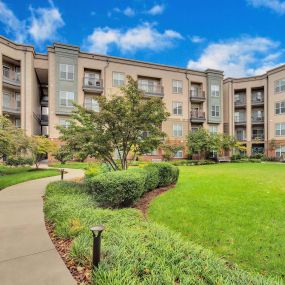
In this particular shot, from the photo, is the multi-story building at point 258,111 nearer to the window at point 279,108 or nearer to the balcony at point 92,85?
the window at point 279,108

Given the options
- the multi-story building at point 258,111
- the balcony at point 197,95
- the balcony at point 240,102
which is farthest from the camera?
the balcony at point 240,102

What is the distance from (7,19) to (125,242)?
23.0 meters

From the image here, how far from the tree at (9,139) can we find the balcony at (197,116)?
2459 cm

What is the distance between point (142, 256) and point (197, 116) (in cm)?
3253

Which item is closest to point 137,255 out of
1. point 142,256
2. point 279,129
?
point 142,256

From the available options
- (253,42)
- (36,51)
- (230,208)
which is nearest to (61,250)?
(230,208)

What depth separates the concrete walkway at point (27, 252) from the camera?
3.17 m

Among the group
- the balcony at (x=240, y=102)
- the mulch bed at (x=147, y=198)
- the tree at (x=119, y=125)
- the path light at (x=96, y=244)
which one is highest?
the balcony at (x=240, y=102)

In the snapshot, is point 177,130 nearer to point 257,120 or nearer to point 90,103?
point 90,103

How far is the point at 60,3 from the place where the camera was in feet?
52.7

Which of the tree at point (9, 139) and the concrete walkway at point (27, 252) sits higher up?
the tree at point (9, 139)

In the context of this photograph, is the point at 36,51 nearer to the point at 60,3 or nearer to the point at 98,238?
the point at 60,3

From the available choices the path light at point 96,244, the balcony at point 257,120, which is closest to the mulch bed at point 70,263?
the path light at point 96,244

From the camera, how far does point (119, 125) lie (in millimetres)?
9414
